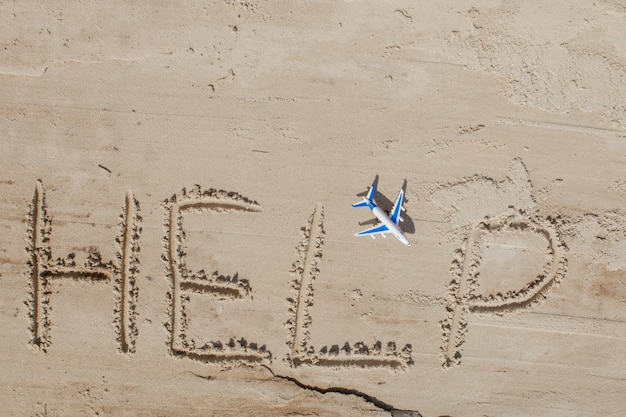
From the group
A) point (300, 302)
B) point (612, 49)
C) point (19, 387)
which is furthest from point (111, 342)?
point (612, 49)

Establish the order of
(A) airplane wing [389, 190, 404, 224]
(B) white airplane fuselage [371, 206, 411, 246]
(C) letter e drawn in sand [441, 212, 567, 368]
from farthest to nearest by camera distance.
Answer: (C) letter e drawn in sand [441, 212, 567, 368] < (A) airplane wing [389, 190, 404, 224] < (B) white airplane fuselage [371, 206, 411, 246]

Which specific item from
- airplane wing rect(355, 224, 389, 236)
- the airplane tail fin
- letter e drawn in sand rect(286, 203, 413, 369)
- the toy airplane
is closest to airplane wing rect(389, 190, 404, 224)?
the toy airplane

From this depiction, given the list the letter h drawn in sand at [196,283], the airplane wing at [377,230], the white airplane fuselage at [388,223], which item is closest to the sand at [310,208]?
the letter h drawn in sand at [196,283]

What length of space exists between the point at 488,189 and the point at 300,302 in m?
2.38

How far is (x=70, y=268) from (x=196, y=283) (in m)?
1.36

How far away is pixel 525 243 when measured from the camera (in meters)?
4.70

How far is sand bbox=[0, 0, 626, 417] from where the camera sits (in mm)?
4559

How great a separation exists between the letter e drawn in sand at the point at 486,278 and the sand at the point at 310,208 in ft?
0.07

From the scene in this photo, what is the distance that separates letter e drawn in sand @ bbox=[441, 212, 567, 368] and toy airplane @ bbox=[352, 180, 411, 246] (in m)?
0.72

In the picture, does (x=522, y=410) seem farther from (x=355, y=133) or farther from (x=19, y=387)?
(x=19, y=387)

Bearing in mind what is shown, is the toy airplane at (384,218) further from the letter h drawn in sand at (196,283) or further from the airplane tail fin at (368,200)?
the letter h drawn in sand at (196,283)

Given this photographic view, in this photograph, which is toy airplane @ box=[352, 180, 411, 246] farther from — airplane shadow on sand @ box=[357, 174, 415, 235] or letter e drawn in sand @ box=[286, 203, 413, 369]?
letter e drawn in sand @ box=[286, 203, 413, 369]

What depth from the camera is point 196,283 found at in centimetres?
470

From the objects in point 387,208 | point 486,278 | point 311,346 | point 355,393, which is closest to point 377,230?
point 387,208
